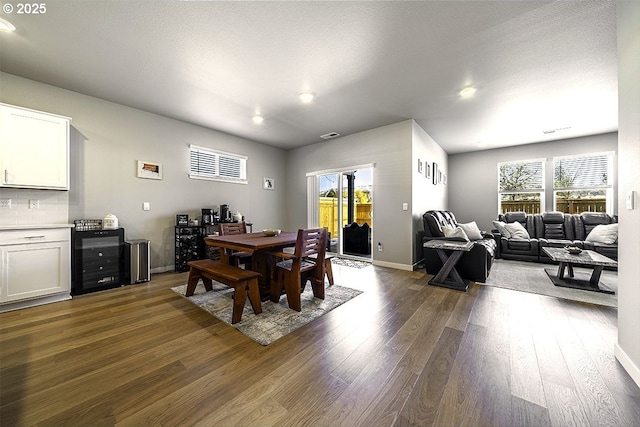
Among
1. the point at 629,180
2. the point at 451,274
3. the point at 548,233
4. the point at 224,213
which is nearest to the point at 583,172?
the point at 548,233

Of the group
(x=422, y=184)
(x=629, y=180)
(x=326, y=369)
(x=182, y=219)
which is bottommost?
(x=326, y=369)

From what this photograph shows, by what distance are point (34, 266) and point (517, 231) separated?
7.82 m

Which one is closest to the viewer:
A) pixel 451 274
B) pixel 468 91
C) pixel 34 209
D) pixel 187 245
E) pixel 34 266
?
pixel 34 266

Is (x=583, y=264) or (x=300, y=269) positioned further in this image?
(x=583, y=264)

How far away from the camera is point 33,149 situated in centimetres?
270

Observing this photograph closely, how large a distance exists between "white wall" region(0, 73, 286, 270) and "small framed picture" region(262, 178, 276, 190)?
801mm

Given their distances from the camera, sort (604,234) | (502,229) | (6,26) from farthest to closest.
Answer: (502,229)
(604,234)
(6,26)

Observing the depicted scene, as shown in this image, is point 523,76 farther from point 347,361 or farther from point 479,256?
point 347,361

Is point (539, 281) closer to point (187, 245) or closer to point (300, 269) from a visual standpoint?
point (300, 269)

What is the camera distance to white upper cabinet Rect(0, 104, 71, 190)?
2.54 metres

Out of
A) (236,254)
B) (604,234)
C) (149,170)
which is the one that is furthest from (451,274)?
(149,170)

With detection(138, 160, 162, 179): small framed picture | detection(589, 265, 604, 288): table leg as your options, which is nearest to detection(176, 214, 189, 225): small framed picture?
detection(138, 160, 162, 179): small framed picture

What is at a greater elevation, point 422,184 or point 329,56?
point 329,56

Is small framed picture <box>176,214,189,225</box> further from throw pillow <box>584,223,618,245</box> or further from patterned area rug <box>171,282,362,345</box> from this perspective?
throw pillow <box>584,223,618,245</box>
